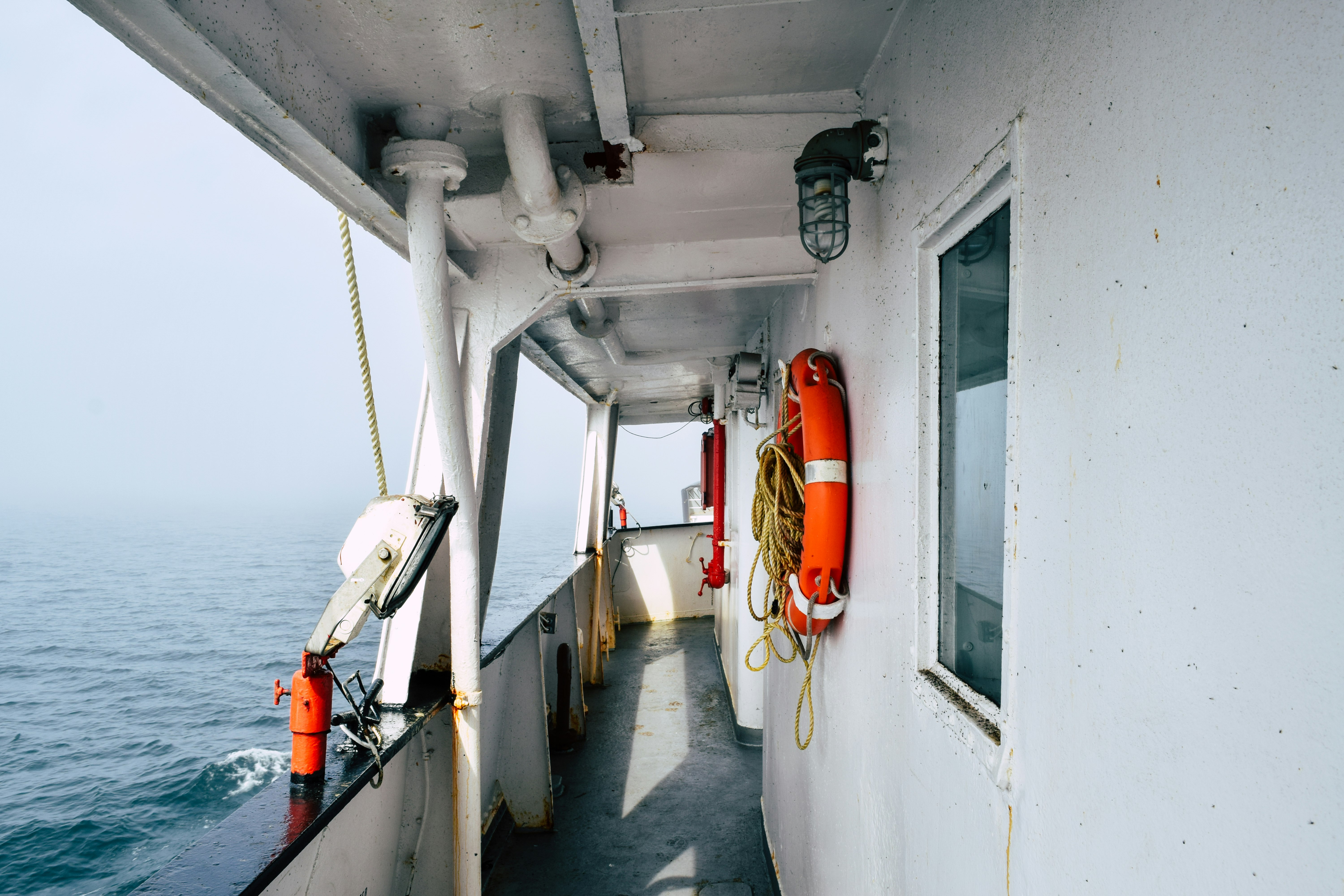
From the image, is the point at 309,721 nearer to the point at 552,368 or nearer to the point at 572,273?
the point at 572,273

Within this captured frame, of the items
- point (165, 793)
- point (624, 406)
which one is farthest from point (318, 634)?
point (165, 793)

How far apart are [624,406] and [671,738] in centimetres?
364

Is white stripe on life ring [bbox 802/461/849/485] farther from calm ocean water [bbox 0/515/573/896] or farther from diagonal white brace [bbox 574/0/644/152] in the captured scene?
calm ocean water [bbox 0/515/573/896]

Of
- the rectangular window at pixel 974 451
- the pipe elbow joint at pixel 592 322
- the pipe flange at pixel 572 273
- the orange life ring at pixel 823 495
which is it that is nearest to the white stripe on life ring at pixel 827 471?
the orange life ring at pixel 823 495

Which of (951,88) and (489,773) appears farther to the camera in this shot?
(489,773)

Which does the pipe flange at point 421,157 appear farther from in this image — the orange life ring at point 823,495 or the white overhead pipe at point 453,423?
the orange life ring at point 823,495

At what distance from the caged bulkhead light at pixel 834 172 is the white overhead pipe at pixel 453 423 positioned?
0.81 meters

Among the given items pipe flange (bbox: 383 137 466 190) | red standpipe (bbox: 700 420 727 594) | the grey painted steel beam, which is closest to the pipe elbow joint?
the grey painted steel beam

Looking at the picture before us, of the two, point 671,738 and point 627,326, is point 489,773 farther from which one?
point 627,326

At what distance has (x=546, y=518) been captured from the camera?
191 ft

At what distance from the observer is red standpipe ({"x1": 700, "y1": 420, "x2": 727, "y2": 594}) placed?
4.82m

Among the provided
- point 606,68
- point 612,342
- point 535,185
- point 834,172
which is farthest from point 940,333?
point 612,342

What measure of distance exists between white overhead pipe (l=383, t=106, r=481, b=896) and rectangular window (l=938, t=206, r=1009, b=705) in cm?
115

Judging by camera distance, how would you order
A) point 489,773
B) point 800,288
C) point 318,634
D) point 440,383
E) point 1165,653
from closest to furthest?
point 1165,653 < point 318,634 < point 440,383 < point 800,288 < point 489,773
